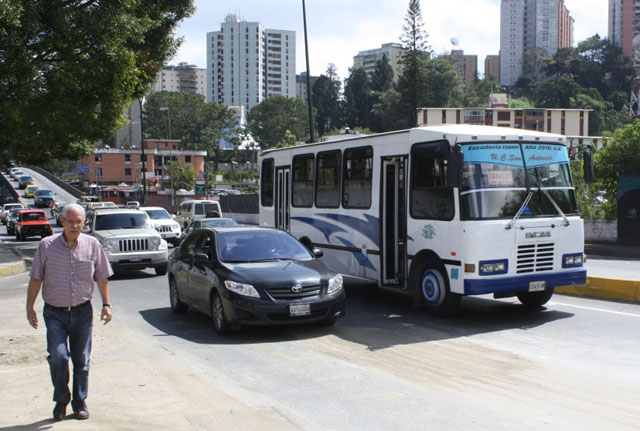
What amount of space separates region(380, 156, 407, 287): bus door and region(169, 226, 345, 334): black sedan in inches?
66.2

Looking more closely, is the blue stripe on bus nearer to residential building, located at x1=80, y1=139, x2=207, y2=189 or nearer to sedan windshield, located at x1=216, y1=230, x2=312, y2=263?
sedan windshield, located at x1=216, y1=230, x2=312, y2=263

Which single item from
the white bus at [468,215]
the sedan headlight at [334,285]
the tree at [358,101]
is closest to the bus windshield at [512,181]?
the white bus at [468,215]

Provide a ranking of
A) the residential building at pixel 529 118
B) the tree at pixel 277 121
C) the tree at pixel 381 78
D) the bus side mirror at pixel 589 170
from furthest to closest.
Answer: the tree at pixel 381 78, the tree at pixel 277 121, the residential building at pixel 529 118, the bus side mirror at pixel 589 170

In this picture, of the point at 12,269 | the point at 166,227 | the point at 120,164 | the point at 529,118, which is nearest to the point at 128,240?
the point at 12,269

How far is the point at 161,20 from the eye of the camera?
24.9 m

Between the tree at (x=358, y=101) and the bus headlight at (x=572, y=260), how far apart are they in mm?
132348

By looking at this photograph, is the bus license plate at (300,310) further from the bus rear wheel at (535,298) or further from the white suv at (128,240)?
the white suv at (128,240)

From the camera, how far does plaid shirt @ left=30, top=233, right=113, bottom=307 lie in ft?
18.5

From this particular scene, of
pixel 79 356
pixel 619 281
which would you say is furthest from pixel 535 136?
pixel 79 356

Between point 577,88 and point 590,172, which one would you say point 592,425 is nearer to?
point 590,172

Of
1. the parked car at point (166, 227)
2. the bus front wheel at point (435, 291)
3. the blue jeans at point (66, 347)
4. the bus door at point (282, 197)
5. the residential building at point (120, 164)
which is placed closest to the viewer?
the blue jeans at point (66, 347)

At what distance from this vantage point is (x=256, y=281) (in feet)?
30.7

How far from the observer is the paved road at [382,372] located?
5820 millimetres

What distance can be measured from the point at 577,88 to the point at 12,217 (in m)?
120
